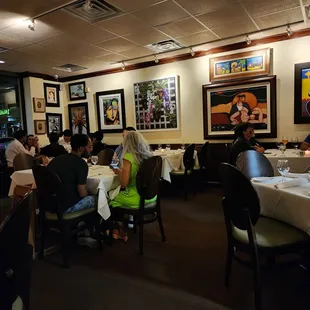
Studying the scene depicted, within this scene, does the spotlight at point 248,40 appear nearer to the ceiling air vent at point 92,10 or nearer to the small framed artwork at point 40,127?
the ceiling air vent at point 92,10

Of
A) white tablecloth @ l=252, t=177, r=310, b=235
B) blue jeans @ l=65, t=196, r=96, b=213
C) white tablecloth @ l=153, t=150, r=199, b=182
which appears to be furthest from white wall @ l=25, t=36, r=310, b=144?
blue jeans @ l=65, t=196, r=96, b=213

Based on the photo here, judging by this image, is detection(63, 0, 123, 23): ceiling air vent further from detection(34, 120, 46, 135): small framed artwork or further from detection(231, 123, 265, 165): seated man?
detection(34, 120, 46, 135): small framed artwork

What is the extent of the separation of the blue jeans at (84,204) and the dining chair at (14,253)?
65.0 inches

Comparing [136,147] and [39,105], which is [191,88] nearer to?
[136,147]

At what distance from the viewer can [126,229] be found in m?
3.53

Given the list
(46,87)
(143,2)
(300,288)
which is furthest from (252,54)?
(46,87)

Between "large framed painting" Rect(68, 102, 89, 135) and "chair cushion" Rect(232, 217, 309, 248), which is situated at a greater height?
"large framed painting" Rect(68, 102, 89, 135)

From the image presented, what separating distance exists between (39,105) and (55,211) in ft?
17.0

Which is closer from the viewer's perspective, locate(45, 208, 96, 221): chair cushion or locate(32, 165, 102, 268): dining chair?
locate(32, 165, 102, 268): dining chair

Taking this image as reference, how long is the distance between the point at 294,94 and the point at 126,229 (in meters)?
3.88

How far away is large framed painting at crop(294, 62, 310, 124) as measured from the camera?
4.84m

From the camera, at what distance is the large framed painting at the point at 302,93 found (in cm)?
484

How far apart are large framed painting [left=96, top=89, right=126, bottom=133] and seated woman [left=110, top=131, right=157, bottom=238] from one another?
423 cm

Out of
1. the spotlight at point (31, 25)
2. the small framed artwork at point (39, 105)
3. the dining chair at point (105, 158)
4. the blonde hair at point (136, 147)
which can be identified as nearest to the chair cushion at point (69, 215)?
the blonde hair at point (136, 147)
